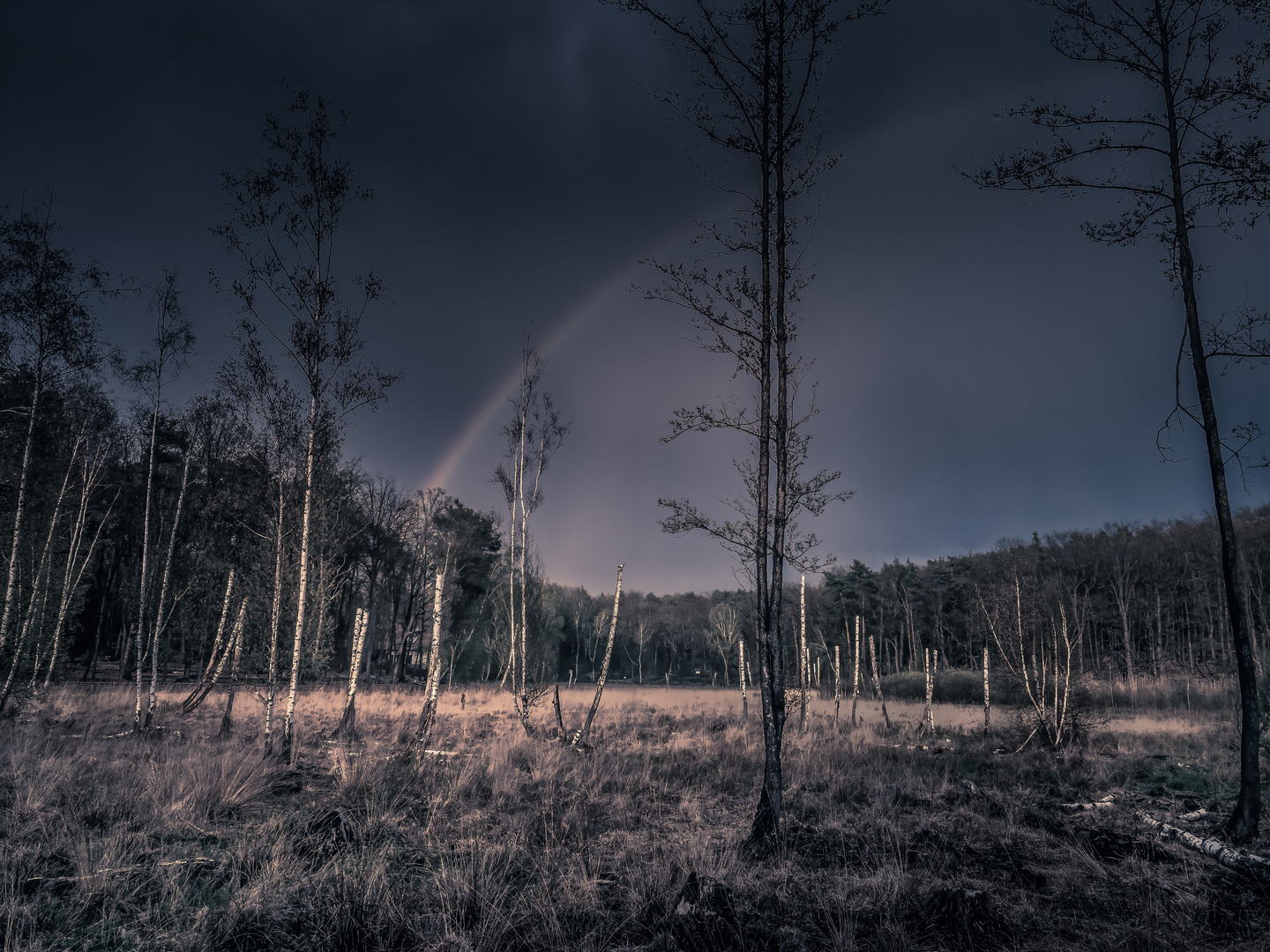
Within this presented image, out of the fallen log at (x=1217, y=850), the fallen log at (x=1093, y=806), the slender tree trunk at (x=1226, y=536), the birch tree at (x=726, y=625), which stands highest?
the slender tree trunk at (x=1226, y=536)

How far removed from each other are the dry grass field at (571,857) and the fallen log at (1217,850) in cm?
21

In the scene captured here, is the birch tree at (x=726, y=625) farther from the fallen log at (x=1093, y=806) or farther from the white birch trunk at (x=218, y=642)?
the fallen log at (x=1093, y=806)

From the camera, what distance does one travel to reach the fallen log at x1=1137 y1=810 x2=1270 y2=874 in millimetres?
4695

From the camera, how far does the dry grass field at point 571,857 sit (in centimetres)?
347

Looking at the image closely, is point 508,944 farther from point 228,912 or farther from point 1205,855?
point 1205,855

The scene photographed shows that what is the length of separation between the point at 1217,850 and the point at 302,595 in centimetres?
1285

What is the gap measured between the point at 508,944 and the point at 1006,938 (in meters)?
3.26

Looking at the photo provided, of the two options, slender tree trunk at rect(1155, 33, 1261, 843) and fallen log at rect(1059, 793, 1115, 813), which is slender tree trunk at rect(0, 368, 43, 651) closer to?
fallen log at rect(1059, 793, 1115, 813)

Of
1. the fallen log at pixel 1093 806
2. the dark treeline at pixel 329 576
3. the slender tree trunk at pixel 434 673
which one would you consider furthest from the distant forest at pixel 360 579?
the fallen log at pixel 1093 806

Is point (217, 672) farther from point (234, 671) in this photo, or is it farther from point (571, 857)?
point (571, 857)

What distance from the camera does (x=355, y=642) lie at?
12070 millimetres

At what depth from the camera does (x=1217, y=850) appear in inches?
204

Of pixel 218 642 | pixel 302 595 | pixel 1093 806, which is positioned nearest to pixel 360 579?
pixel 218 642

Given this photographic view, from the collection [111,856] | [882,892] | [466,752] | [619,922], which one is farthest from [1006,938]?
[466,752]
